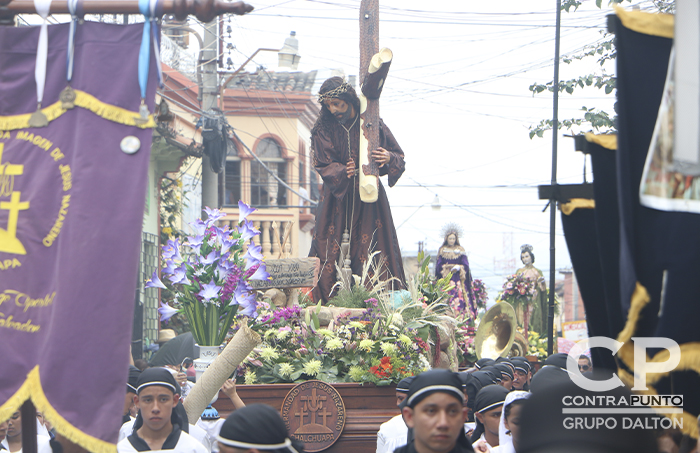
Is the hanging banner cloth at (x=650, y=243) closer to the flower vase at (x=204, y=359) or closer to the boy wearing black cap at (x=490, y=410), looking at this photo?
the boy wearing black cap at (x=490, y=410)

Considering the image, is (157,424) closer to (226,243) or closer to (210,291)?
(210,291)

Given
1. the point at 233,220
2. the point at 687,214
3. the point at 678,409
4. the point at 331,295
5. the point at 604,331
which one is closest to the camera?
the point at 687,214

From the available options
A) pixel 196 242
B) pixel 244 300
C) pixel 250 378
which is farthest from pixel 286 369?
pixel 196 242

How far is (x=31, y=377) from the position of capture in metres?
3.17

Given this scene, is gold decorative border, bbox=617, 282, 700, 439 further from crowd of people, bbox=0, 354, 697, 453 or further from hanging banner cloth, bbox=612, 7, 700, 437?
crowd of people, bbox=0, 354, 697, 453

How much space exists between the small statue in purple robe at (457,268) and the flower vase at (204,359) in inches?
348

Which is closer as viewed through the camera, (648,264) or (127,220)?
(648,264)

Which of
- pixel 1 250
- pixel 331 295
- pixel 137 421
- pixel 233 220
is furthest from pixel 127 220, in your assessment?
pixel 233 220

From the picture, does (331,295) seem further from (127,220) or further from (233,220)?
(233,220)

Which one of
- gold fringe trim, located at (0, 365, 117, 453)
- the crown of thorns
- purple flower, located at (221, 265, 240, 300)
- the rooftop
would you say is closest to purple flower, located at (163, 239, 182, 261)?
purple flower, located at (221, 265, 240, 300)

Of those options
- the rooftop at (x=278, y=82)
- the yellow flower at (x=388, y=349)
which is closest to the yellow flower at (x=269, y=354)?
the yellow flower at (x=388, y=349)

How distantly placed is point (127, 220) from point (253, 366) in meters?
4.98

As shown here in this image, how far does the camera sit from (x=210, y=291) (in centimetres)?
609

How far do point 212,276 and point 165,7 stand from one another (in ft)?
10.2
